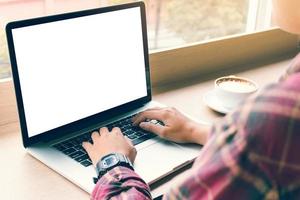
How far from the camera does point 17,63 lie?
90 centimetres

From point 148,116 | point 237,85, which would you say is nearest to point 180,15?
point 237,85

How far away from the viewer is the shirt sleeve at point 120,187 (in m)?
0.75

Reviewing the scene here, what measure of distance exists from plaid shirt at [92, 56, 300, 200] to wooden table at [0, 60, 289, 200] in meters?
0.39

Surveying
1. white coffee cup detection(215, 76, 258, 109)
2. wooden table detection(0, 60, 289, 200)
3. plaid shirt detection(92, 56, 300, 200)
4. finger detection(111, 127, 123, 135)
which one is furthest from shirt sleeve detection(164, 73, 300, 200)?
white coffee cup detection(215, 76, 258, 109)

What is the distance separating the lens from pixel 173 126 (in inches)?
40.7

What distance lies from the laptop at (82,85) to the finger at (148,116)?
2 cm

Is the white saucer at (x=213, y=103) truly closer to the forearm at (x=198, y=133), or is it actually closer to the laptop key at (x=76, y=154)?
the forearm at (x=198, y=133)

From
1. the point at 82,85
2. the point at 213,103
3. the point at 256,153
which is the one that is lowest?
the point at 213,103

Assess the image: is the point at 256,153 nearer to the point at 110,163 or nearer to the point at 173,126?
the point at 110,163

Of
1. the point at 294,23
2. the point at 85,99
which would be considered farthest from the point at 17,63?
the point at 294,23

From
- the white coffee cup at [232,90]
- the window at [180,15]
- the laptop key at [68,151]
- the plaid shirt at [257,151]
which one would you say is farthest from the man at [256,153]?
the window at [180,15]

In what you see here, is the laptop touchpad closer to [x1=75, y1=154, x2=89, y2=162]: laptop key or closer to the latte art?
[x1=75, y1=154, x2=89, y2=162]: laptop key

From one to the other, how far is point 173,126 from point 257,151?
579mm

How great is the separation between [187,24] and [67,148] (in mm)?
792
